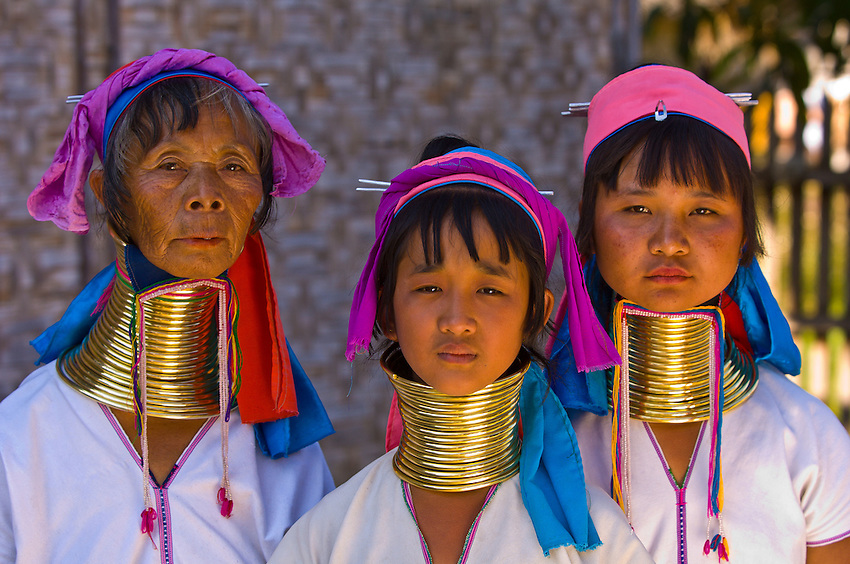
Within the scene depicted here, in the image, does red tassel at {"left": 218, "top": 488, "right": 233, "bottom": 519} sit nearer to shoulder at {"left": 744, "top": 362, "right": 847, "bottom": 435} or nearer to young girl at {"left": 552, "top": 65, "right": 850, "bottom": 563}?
young girl at {"left": 552, "top": 65, "right": 850, "bottom": 563}

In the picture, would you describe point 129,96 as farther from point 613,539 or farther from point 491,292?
point 613,539

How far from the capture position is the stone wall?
11.0 ft

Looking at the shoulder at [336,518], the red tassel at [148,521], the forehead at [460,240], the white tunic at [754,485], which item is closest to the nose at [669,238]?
the forehead at [460,240]

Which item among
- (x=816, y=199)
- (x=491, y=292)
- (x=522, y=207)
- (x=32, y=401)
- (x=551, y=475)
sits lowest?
(x=551, y=475)

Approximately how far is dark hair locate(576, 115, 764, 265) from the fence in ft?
13.7

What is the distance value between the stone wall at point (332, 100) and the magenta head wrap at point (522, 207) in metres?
1.58

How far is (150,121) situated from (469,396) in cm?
116

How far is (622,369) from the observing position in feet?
8.01

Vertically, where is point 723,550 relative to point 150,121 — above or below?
below

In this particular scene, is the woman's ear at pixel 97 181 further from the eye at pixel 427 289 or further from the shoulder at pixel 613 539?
the shoulder at pixel 613 539

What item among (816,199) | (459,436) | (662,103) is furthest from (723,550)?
(816,199)

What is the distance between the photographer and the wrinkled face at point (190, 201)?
225cm

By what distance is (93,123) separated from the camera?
7.88ft

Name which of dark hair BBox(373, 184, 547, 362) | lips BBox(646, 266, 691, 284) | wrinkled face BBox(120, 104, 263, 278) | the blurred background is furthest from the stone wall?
lips BBox(646, 266, 691, 284)
